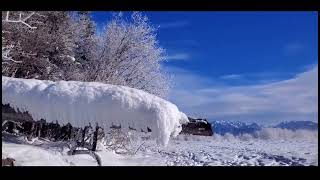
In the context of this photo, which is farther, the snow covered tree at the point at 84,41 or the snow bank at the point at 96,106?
the snow covered tree at the point at 84,41

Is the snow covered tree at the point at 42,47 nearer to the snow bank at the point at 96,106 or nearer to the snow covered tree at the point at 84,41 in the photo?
the snow covered tree at the point at 84,41

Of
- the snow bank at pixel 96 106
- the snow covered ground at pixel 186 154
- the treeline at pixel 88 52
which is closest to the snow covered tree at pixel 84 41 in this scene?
the treeline at pixel 88 52

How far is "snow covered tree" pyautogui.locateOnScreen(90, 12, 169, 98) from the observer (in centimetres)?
1861

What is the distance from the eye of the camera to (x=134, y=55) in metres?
19.1

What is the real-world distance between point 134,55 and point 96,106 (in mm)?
11102

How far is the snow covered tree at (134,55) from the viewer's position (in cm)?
1861

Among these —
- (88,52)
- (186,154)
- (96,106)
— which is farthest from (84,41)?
(96,106)

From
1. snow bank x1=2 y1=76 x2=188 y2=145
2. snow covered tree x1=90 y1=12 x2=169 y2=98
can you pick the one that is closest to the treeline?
snow covered tree x1=90 y1=12 x2=169 y2=98

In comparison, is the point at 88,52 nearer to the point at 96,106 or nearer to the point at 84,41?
the point at 84,41

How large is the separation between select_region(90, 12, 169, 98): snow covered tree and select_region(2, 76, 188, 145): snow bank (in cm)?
987

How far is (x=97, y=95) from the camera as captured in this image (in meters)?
8.25

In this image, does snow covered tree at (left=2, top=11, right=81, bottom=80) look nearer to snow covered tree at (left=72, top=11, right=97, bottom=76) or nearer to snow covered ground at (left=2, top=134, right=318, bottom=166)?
snow covered tree at (left=72, top=11, right=97, bottom=76)

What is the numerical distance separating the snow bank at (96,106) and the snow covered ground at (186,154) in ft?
4.83

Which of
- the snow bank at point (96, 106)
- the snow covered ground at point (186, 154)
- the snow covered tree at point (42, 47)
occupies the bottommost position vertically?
the snow covered ground at point (186, 154)
